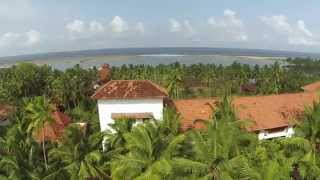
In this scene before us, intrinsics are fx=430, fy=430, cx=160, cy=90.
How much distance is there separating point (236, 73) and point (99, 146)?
8626 centimetres

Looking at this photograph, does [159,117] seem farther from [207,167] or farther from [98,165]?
[207,167]

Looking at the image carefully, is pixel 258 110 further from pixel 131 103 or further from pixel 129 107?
pixel 129 107

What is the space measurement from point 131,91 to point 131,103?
116 cm

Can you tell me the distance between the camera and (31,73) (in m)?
95.5

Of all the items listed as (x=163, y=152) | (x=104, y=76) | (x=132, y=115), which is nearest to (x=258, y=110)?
(x=132, y=115)

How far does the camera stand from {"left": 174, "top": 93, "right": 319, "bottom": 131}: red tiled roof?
1658 inches

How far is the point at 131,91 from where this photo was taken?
40188 millimetres

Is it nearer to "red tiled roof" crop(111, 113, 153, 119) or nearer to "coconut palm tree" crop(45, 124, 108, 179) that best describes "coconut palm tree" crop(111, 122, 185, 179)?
"coconut palm tree" crop(45, 124, 108, 179)

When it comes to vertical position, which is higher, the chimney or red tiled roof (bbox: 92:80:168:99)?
red tiled roof (bbox: 92:80:168:99)

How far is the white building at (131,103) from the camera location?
39.5 m

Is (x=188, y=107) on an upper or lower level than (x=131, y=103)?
lower

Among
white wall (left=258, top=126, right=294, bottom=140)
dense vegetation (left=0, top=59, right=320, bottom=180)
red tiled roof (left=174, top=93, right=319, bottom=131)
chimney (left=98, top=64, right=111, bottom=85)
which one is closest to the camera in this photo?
dense vegetation (left=0, top=59, right=320, bottom=180)

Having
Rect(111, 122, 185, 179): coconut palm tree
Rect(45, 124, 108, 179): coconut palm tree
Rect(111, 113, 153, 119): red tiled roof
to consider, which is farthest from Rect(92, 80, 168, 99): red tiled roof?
Rect(111, 122, 185, 179): coconut palm tree

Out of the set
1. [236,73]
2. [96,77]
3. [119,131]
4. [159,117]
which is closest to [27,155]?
[119,131]
